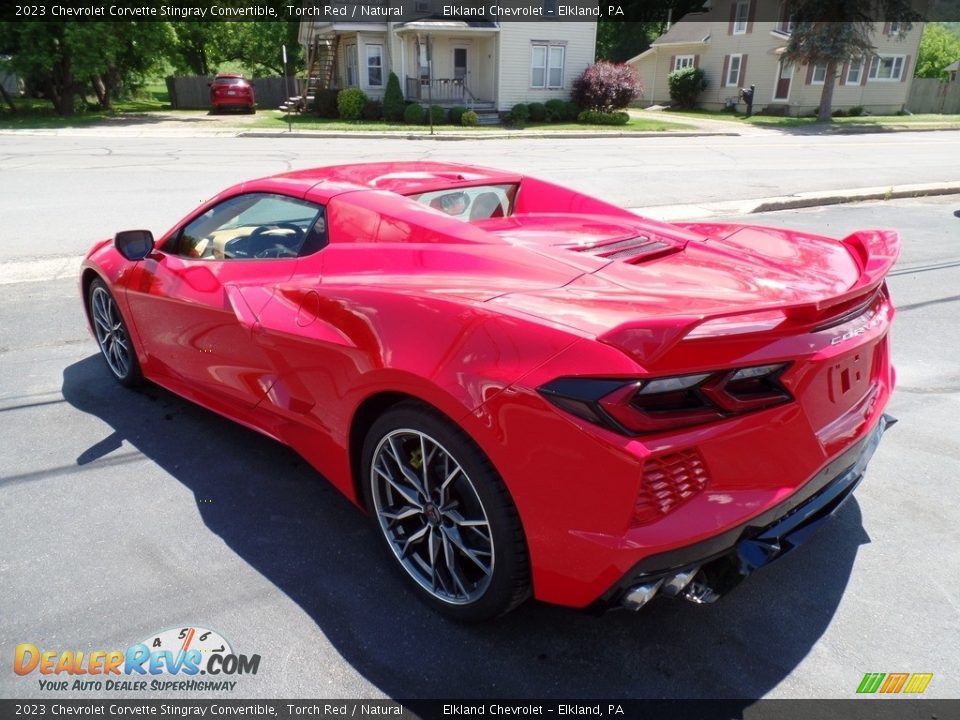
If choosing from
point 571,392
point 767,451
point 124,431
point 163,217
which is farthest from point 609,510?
point 163,217

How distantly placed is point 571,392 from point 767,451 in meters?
0.62

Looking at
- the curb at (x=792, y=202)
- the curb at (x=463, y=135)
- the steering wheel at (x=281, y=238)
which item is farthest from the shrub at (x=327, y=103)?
the steering wheel at (x=281, y=238)

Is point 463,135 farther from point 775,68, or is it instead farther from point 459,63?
point 775,68

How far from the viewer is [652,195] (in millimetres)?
11508

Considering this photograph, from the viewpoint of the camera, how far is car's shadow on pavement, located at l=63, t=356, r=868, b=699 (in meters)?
2.30

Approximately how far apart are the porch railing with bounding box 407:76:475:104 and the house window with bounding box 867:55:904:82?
21.5 metres

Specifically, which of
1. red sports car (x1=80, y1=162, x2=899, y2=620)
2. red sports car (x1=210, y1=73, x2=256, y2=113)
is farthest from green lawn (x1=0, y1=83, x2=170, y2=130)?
red sports car (x1=80, y1=162, x2=899, y2=620)

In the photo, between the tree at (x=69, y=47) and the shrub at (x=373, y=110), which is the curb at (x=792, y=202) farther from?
the tree at (x=69, y=47)

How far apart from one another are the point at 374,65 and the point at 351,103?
434 cm

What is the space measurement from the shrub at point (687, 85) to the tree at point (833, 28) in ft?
29.0

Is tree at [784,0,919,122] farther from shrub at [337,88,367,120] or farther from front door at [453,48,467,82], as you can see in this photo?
shrub at [337,88,367,120]

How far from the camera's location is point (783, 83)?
3622cm

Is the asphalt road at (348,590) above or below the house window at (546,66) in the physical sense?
below

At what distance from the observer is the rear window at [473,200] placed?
133 inches
